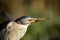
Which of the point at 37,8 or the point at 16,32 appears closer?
the point at 16,32

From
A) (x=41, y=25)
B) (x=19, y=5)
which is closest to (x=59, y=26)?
(x=41, y=25)

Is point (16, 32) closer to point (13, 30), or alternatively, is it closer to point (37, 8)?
point (13, 30)

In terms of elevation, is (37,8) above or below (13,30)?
above

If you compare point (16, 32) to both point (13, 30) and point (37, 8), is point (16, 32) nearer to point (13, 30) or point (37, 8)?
point (13, 30)

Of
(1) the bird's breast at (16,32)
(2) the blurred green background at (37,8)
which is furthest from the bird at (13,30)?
(2) the blurred green background at (37,8)

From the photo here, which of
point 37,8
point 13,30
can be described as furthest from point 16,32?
point 37,8

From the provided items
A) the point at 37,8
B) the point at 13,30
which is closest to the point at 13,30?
the point at 13,30

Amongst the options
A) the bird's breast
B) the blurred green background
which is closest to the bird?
the bird's breast

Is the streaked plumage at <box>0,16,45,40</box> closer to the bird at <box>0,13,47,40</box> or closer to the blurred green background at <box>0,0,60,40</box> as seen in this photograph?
the bird at <box>0,13,47,40</box>

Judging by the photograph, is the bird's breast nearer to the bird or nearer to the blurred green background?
the bird

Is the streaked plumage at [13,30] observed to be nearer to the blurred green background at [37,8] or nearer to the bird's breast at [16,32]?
the bird's breast at [16,32]

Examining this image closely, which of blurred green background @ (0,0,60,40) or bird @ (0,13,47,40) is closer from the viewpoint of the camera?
bird @ (0,13,47,40)

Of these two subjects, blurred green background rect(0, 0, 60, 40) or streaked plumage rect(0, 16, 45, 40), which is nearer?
streaked plumage rect(0, 16, 45, 40)

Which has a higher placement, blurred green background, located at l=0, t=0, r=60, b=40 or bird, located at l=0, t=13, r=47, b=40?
blurred green background, located at l=0, t=0, r=60, b=40
